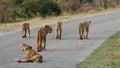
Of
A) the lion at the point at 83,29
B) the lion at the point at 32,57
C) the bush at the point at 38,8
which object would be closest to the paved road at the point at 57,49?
the lion at the point at 32,57

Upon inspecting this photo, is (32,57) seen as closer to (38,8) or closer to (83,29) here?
(83,29)

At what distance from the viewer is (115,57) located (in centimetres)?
1428

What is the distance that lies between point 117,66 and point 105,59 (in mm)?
1432

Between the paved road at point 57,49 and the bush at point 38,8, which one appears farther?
the bush at point 38,8

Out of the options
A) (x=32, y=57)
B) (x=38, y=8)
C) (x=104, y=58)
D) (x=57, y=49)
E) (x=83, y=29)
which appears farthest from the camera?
(x=38, y=8)

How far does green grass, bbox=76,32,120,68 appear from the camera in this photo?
12885 millimetres

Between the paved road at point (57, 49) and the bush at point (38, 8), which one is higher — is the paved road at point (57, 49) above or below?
below

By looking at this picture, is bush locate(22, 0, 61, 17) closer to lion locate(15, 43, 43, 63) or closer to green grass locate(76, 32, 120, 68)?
green grass locate(76, 32, 120, 68)

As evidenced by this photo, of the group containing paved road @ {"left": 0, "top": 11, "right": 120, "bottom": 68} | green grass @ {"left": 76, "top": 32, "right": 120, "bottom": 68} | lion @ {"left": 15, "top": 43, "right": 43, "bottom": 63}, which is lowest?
paved road @ {"left": 0, "top": 11, "right": 120, "bottom": 68}

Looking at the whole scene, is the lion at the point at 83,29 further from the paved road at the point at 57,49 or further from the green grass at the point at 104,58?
the green grass at the point at 104,58

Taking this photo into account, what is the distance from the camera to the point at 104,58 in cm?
1427

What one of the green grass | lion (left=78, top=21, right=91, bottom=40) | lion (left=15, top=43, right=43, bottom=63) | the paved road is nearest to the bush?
the paved road

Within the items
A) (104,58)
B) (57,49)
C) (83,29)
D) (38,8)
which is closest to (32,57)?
(104,58)

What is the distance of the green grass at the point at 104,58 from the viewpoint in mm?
12885
